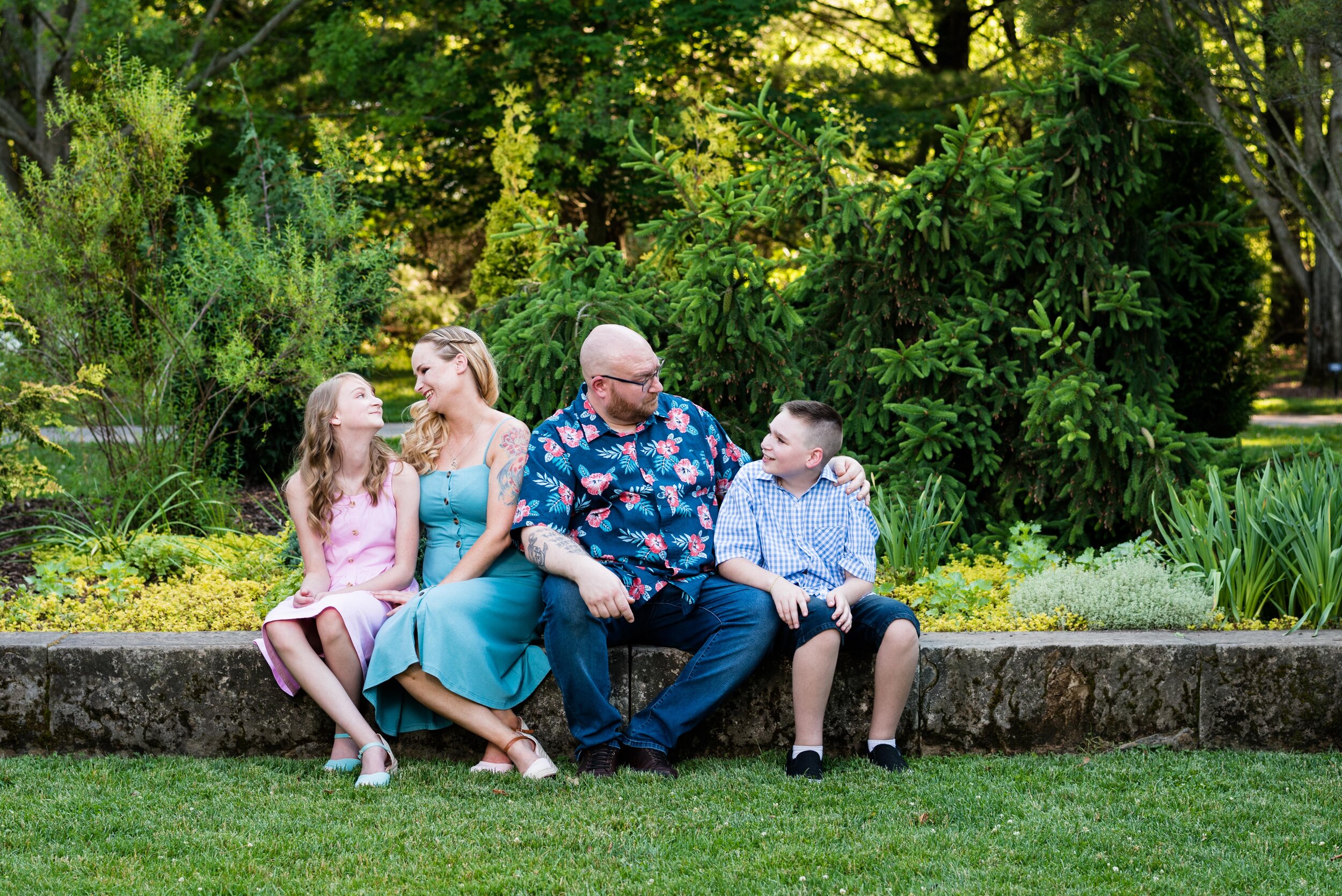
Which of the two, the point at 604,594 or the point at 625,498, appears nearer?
the point at 604,594

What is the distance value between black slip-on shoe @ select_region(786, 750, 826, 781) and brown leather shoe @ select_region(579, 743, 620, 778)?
0.52 metres

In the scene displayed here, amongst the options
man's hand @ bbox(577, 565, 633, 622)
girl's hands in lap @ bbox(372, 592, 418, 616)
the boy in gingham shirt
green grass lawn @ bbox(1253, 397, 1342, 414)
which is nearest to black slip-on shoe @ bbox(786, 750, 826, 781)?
the boy in gingham shirt

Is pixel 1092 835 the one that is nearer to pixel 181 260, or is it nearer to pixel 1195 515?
pixel 1195 515

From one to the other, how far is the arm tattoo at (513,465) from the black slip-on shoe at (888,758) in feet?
4.48

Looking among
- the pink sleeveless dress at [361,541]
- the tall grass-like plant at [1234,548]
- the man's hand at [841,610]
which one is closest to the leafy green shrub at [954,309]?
the tall grass-like plant at [1234,548]

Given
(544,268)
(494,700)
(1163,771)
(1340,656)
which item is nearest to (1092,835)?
(1163,771)

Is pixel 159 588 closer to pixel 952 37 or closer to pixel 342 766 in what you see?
pixel 342 766

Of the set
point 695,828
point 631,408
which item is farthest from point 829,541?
point 695,828

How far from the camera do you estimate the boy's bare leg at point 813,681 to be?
11.3 ft

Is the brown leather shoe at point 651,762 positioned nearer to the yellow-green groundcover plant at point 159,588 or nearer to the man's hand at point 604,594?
the man's hand at point 604,594

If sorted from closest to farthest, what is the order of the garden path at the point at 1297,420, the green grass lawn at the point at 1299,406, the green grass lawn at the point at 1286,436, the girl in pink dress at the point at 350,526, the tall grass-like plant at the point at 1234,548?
the girl in pink dress at the point at 350,526, the tall grass-like plant at the point at 1234,548, the green grass lawn at the point at 1286,436, the garden path at the point at 1297,420, the green grass lawn at the point at 1299,406

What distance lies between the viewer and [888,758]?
350 cm

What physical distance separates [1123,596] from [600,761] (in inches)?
74.5

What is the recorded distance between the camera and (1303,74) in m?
7.98
